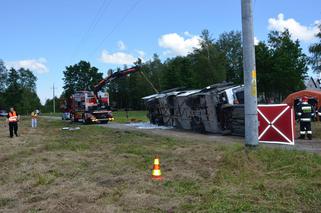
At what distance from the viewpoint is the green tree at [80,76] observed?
134 meters

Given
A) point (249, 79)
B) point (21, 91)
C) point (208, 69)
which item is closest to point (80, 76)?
point (21, 91)

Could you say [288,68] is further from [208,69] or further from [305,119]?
[305,119]

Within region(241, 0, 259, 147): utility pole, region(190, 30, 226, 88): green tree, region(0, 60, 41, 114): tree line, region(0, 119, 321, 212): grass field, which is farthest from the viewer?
region(0, 60, 41, 114): tree line

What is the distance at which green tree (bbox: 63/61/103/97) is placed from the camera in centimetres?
13350

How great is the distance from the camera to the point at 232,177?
870 centimetres

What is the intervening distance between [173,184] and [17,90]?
129 meters

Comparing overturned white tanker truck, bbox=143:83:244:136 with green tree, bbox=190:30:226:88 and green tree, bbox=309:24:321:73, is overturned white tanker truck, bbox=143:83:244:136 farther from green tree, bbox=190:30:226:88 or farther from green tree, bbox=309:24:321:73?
green tree, bbox=190:30:226:88

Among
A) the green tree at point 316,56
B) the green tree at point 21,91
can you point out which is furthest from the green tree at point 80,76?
the green tree at point 316,56

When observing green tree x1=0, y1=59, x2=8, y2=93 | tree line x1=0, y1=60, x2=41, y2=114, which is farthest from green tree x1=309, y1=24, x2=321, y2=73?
green tree x1=0, y1=59, x2=8, y2=93

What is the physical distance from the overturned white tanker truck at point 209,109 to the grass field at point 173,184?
24.9ft

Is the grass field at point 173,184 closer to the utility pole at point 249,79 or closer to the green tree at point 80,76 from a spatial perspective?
the utility pole at point 249,79

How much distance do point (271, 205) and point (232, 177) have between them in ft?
7.10

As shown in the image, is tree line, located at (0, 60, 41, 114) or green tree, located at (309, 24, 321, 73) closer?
green tree, located at (309, 24, 321, 73)

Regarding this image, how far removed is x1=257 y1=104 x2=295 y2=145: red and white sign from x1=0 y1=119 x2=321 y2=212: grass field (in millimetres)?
3059
